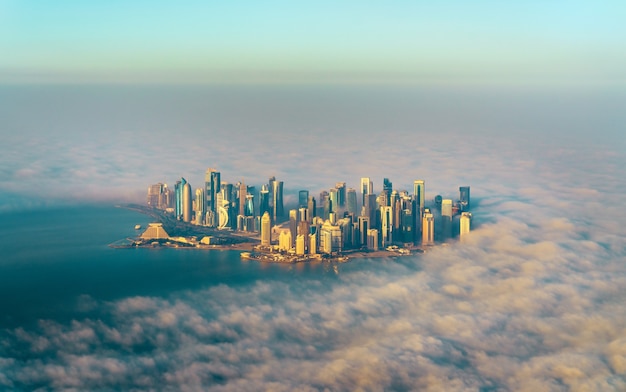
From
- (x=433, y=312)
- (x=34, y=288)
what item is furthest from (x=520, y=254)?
(x=34, y=288)

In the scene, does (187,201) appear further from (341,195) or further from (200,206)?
(341,195)

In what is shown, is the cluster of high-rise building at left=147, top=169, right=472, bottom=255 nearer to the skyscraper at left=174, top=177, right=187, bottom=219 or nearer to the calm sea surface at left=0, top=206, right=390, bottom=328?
the skyscraper at left=174, top=177, right=187, bottom=219

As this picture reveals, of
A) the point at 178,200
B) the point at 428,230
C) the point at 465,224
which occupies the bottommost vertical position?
the point at 428,230

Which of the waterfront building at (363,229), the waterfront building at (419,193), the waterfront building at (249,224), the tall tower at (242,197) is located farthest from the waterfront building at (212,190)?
the waterfront building at (419,193)

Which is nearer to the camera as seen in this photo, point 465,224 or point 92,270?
point 92,270

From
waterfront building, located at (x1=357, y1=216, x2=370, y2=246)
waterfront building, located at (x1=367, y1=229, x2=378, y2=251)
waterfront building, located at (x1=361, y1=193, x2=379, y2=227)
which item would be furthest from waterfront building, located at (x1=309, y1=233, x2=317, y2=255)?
waterfront building, located at (x1=361, y1=193, x2=379, y2=227)

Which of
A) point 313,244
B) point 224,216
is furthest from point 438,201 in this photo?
point 224,216
